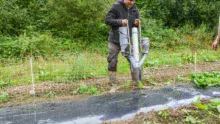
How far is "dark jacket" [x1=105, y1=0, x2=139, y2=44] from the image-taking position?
14.4ft

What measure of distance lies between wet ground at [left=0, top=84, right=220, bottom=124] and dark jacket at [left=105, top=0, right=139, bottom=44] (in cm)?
114

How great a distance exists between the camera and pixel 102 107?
361 centimetres

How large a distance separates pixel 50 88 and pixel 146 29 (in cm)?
832

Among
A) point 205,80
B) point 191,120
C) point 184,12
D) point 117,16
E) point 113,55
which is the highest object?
point 184,12

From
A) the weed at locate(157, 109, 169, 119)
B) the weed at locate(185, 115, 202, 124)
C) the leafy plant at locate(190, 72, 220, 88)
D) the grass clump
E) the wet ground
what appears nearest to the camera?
the weed at locate(185, 115, 202, 124)

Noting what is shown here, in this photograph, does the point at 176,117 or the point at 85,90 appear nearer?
the point at 176,117

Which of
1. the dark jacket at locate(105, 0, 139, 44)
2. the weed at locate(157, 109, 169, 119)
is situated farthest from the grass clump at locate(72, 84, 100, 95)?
the weed at locate(157, 109, 169, 119)

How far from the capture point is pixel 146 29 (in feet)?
39.3

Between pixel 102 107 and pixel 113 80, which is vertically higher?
pixel 113 80

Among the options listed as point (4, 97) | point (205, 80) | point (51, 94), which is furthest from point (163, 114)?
point (4, 97)

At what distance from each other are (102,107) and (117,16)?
1813 millimetres

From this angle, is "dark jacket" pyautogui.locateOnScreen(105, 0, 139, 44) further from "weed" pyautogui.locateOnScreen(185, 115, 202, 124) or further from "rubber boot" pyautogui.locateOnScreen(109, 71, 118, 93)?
"weed" pyautogui.locateOnScreen(185, 115, 202, 124)

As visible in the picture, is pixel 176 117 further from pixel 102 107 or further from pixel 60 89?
pixel 60 89

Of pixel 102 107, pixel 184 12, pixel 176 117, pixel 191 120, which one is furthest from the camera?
pixel 184 12
